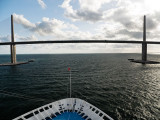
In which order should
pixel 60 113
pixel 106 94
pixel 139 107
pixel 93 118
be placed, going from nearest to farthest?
pixel 93 118, pixel 60 113, pixel 139 107, pixel 106 94

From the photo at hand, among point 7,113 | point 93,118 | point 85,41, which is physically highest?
point 85,41

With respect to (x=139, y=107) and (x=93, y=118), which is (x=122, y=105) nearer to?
(x=139, y=107)

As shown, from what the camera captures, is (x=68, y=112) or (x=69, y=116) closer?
(x=69, y=116)

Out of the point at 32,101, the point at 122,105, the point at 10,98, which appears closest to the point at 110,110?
the point at 122,105

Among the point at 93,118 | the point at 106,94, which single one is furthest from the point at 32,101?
the point at 106,94

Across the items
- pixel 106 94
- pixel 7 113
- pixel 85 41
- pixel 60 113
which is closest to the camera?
pixel 60 113

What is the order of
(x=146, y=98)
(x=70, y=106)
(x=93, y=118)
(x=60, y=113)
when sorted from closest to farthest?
1. (x=93, y=118)
2. (x=60, y=113)
3. (x=70, y=106)
4. (x=146, y=98)

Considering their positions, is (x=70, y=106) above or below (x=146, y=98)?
above

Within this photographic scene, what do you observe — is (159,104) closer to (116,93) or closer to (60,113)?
(116,93)

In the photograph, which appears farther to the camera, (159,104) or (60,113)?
(159,104)
